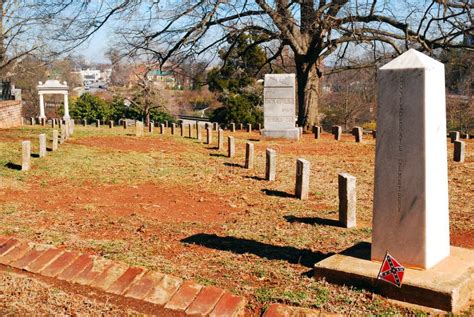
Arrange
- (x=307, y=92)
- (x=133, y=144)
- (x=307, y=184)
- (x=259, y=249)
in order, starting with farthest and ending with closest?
(x=307, y=92) < (x=133, y=144) < (x=307, y=184) < (x=259, y=249)

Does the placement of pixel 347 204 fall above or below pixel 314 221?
above

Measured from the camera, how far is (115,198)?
9.02 m

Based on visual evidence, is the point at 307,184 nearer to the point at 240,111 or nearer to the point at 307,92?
the point at 307,92

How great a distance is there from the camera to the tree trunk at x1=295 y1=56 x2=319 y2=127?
23.1 m

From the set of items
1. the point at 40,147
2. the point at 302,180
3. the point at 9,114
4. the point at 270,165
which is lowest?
the point at 302,180

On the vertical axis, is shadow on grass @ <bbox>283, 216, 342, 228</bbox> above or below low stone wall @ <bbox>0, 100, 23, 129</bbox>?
below

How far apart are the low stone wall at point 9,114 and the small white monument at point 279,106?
1147 cm

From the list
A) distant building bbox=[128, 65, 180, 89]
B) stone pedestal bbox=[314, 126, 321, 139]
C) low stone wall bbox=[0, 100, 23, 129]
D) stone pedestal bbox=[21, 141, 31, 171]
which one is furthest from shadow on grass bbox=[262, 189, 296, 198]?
distant building bbox=[128, 65, 180, 89]

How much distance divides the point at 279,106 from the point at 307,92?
504cm

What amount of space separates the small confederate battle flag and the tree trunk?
19180 mm

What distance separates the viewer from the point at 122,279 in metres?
4.53

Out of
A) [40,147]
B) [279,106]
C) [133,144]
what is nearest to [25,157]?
[40,147]

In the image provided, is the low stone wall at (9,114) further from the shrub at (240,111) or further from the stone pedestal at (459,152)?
the stone pedestal at (459,152)

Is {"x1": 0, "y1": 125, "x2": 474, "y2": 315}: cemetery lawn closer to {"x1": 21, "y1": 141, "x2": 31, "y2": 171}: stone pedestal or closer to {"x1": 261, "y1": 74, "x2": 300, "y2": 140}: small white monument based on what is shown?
{"x1": 21, "y1": 141, "x2": 31, "y2": 171}: stone pedestal
